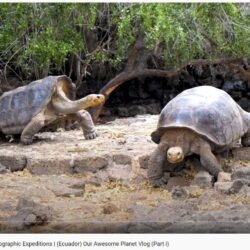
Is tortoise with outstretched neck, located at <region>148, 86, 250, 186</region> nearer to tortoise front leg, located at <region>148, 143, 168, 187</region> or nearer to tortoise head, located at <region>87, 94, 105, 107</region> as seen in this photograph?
tortoise front leg, located at <region>148, 143, 168, 187</region>

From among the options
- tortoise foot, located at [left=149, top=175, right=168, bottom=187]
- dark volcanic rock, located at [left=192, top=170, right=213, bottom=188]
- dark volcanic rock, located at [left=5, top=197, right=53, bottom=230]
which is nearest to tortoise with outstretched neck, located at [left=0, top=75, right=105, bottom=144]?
tortoise foot, located at [left=149, top=175, right=168, bottom=187]

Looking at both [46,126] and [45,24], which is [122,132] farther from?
[45,24]

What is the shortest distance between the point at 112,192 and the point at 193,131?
691mm

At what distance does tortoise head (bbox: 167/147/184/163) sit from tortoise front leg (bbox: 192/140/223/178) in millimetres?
161

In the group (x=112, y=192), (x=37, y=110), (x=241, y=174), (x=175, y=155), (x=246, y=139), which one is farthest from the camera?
(x=37, y=110)

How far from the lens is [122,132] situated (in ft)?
16.3

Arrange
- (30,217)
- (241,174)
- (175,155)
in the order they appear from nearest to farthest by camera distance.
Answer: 1. (30,217)
2. (241,174)
3. (175,155)

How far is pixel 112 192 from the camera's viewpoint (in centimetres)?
368

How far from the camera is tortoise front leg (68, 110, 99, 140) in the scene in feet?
16.5

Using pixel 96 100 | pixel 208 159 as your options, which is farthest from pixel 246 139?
Result: pixel 96 100

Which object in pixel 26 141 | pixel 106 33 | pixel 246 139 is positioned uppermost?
pixel 106 33

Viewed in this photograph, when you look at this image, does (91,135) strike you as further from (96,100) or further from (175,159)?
(175,159)

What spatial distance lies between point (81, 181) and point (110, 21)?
1016 millimetres

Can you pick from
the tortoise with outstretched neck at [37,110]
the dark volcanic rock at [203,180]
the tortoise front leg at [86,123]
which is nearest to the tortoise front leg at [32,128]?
the tortoise with outstretched neck at [37,110]
